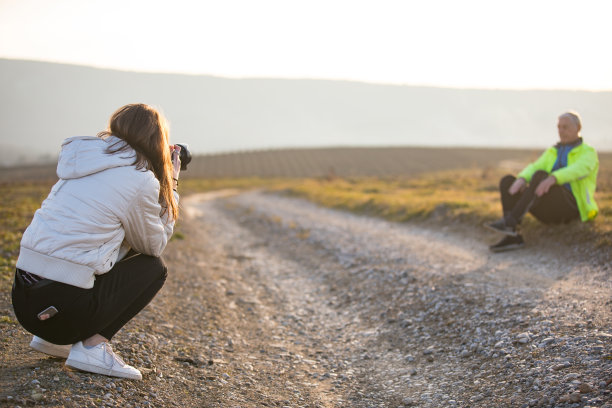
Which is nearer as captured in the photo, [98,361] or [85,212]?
[85,212]

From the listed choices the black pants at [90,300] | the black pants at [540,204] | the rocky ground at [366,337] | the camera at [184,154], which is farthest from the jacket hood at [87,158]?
the black pants at [540,204]

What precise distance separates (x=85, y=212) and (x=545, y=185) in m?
7.12

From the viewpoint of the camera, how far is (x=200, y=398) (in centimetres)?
413

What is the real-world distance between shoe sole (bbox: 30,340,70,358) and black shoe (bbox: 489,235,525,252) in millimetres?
7331

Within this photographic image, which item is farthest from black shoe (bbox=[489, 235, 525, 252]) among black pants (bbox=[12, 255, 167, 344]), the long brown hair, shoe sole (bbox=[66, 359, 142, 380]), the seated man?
shoe sole (bbox=[66, 359, 142, 380])

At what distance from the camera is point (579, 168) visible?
802 centimetres

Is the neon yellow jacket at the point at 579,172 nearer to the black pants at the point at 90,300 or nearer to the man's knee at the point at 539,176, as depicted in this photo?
the man's knee at the point at 539,176

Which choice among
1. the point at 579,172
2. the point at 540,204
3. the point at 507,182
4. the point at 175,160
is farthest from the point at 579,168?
the point at 175,160

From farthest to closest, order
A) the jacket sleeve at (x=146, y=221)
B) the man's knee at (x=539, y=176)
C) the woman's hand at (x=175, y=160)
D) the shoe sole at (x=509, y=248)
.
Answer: the shoe sole at (x=509, y=248) → the man's knee at (x=539, y=176) → the woman's hand at (x=175, y=160) → the jacket sleeve at (x=146, y=221)

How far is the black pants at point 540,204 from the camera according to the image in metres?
8.34

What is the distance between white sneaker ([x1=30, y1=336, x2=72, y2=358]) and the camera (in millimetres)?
3906

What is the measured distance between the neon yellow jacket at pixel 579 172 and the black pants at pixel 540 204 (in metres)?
0.15

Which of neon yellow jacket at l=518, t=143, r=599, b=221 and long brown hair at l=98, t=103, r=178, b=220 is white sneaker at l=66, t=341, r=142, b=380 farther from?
neon yellow jacket at l=518, t=143, r=599, b=221

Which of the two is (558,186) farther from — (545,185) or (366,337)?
(366,337)
